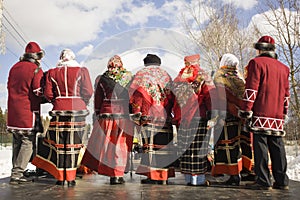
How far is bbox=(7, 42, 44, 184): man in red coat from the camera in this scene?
3.84 meters

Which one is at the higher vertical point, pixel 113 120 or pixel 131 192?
→ pixel 113 120

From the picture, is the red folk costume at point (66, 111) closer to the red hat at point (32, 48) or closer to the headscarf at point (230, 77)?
the red hat at point (32, 48)

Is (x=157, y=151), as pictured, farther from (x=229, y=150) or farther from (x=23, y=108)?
(x=23, y=108)

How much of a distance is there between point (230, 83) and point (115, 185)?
1.74m

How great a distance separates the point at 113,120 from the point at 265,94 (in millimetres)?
1757

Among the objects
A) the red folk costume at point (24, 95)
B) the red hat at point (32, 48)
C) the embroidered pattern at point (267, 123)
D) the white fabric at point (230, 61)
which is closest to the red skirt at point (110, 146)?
the red folk costume at point (24, 95)

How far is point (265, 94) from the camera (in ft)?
11.3

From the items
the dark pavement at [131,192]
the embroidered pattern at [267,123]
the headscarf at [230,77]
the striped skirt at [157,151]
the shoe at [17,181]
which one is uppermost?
the headscarf at [230,77]

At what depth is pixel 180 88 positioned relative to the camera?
3912mm

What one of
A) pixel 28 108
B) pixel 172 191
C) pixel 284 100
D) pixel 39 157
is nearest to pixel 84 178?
pixel 39 157

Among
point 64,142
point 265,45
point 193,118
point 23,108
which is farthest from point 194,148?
point 23,108

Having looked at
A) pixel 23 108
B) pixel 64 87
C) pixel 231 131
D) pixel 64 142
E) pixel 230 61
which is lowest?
pixel 64 142

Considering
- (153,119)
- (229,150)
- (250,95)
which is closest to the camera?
(250,95)

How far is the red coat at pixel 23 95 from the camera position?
385 cm
